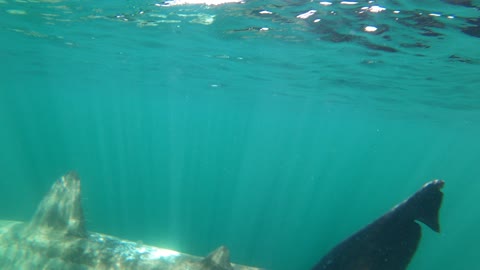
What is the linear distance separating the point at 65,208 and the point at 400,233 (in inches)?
346

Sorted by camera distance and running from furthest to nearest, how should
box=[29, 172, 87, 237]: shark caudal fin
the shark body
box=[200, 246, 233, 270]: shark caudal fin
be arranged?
box=[29, 172, 87, 237]: shark caudal fin, the shark body, box=[200, 246, 233, 270]: shark caudal fin

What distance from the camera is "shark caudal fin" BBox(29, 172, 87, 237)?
911 cm

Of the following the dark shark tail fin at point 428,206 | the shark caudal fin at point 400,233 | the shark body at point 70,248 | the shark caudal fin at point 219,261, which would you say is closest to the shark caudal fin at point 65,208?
the shark body at point 70,248

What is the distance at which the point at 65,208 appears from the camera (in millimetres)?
9148

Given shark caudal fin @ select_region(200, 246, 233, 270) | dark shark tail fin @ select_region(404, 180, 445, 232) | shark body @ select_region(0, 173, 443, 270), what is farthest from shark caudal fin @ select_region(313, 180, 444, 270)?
shark body @ select_region(0, 173, 443, 270)

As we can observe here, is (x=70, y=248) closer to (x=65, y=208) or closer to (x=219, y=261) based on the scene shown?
(x=65, y=208)

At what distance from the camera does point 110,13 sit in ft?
49.8

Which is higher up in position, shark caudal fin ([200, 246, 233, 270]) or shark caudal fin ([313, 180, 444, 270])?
shark caudal fin ([313, 180, 444, 270])

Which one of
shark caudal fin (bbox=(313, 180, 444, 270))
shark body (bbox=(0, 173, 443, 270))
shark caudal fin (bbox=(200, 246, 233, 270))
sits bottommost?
shark body (bbox=(0, 173, 443, 270))

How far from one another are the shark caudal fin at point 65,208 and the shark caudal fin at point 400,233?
8019mm

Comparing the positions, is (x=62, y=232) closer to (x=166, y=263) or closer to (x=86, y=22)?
(x=166, y=263)

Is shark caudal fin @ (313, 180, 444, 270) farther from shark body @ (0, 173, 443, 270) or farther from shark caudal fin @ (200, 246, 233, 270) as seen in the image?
shark body @ (0, 173, 443, 270)

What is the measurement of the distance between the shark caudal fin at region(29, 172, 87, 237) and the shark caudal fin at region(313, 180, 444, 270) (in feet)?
26.3

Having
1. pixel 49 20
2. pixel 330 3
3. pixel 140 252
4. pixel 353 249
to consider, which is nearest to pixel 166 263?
pixel 140 252
